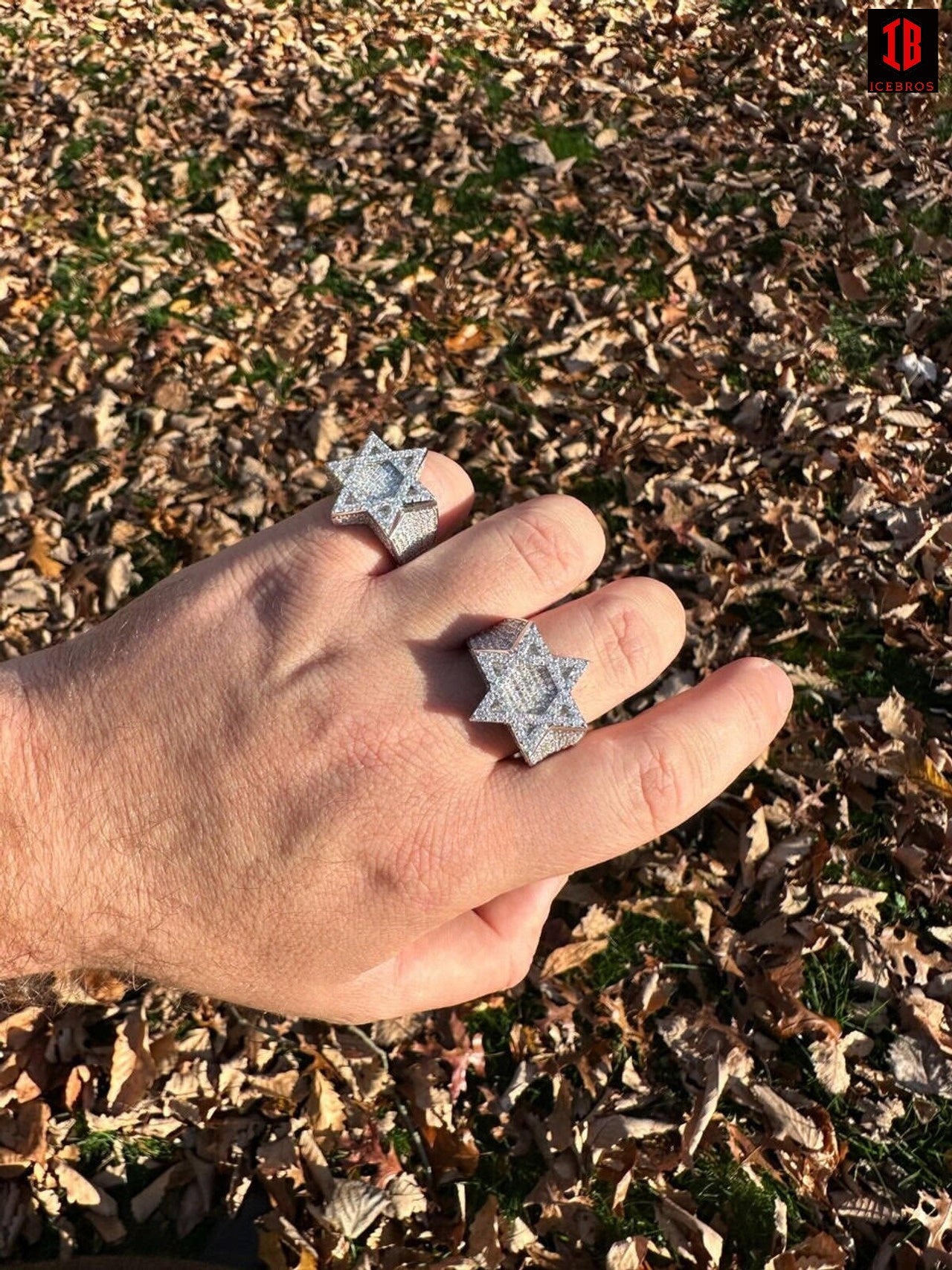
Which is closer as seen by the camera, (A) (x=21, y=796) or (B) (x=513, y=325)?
(A) (x=21, y=796)

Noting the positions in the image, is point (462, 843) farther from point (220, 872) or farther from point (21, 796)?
point (21, 796)

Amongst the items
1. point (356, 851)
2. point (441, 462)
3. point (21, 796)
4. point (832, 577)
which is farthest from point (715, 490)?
point (21, 796)

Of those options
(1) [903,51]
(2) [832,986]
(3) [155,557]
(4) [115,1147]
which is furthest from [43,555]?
(1) [903,51]

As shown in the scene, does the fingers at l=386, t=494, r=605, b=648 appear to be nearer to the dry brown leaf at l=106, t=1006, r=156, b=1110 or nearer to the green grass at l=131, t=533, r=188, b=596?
the dry brown leaf at l=106, t=1006, r=156, b=1110

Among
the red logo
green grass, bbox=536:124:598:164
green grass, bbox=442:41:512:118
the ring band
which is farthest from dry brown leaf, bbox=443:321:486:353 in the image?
the red logo

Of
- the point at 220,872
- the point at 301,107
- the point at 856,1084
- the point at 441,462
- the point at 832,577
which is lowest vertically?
the point at 856,1084

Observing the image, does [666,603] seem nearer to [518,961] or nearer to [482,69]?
[518,961]

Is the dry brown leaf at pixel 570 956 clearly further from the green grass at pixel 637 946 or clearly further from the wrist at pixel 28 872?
the wrist at pixel 28 872
